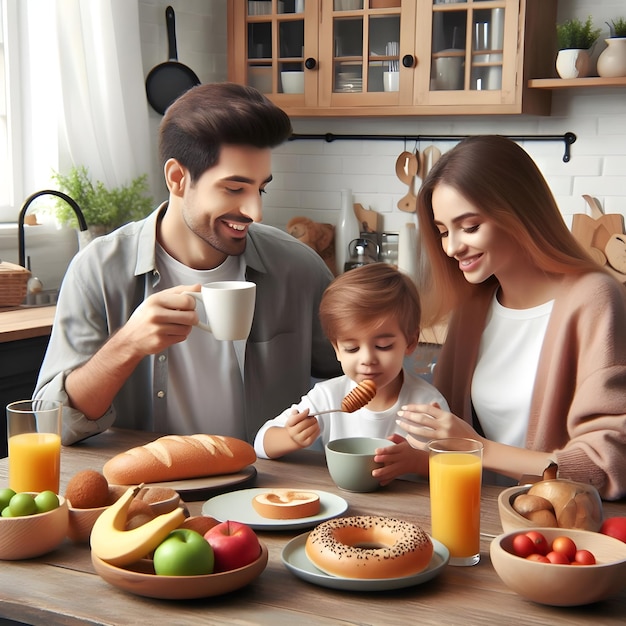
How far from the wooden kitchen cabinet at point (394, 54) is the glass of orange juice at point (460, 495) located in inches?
107

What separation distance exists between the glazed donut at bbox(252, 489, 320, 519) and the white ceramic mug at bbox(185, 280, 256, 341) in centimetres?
30

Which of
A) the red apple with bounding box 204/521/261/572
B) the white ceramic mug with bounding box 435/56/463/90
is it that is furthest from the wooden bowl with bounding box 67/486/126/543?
the white ceramic mug with bounding box 435/56/463/90

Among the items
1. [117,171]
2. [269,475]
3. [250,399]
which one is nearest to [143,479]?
[269,475]

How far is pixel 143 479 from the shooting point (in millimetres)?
1605

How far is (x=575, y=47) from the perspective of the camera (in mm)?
3686

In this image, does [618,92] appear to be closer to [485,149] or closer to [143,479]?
[485,149]

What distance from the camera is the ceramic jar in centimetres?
359

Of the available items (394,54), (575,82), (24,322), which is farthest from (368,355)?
(394,54)

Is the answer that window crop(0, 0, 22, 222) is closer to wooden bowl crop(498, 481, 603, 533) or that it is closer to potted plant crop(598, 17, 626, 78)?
potted plant crop(598, 17, 626, 78)

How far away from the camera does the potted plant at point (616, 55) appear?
3.59m

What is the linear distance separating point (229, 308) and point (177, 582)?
57 cm

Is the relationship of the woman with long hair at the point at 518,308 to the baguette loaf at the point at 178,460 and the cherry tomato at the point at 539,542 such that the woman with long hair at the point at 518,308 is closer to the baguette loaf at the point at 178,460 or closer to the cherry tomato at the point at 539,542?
the baguette loaf at the point at 178,460

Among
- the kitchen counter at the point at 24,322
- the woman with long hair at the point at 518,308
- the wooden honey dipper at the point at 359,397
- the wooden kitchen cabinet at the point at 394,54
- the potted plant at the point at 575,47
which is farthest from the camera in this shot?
the wooden kitchen cabinet at the point at 394,54

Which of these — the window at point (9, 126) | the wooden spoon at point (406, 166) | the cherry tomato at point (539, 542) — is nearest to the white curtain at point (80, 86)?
the window at point (9, 126)
